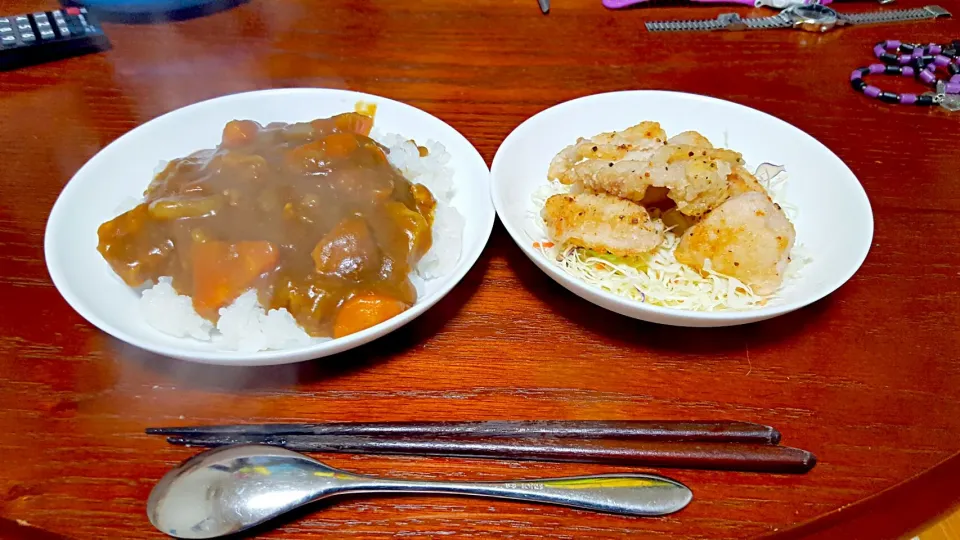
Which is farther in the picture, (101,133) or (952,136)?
(952,136)

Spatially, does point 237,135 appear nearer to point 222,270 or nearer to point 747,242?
point 222,270

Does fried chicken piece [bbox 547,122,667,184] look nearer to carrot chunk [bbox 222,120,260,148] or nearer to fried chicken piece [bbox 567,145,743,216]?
fried chicken piece [bbox 567,145,743,216]

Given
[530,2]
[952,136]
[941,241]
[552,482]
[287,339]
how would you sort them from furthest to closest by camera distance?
[530,2], [952,136], [941,241], [287,339], [552,482]

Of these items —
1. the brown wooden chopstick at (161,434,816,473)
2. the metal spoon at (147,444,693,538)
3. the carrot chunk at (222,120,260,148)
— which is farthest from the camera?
the carrot chunk at (222,120,260,148)

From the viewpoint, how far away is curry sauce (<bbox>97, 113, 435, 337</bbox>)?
157cm

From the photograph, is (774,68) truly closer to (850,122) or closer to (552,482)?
(850,122)

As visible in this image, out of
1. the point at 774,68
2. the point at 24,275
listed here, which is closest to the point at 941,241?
the point at 774,68

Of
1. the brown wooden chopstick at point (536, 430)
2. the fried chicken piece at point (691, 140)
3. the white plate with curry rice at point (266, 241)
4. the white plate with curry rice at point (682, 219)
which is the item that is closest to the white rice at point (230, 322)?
the white plate with curry rice at point (266, 241)

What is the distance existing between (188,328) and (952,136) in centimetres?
274

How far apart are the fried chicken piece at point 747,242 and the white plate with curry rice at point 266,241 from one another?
595 millimetres

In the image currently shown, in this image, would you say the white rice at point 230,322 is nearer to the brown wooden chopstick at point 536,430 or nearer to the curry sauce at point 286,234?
the curry sauce at point 286,234

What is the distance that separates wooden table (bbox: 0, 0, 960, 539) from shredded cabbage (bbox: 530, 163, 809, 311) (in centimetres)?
7

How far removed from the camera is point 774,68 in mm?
2898

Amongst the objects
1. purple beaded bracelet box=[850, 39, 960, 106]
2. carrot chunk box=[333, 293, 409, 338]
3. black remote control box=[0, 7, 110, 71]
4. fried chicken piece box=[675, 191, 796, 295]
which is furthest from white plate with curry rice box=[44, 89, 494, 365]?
purple beaded bracelet box=[850, 39, 960, 106]
